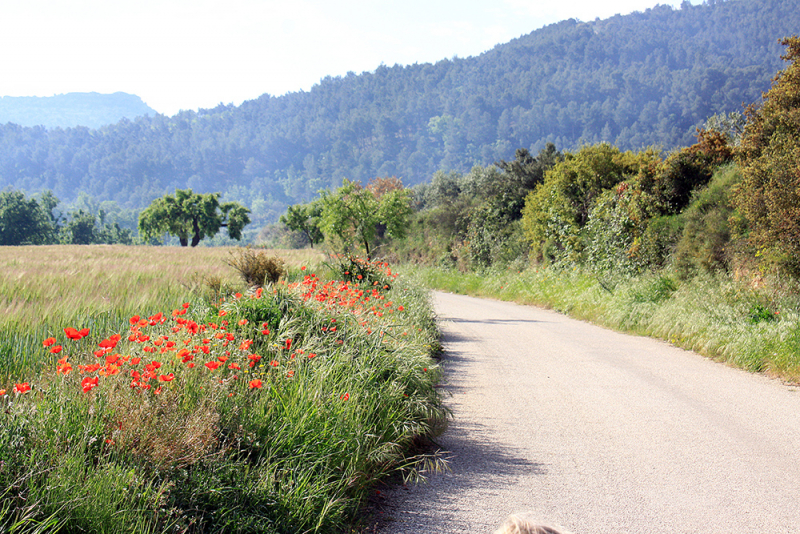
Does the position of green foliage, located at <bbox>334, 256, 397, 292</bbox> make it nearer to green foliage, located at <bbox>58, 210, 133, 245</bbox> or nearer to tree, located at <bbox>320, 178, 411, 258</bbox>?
tree, located at <bbox>320, 178, 411, 258</bbox>

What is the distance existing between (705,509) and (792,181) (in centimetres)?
771

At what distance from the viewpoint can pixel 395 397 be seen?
4.45 meters

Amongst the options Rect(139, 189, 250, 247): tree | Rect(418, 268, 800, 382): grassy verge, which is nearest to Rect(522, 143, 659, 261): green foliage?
Rect(418, 268, 800, 382): grassy verge

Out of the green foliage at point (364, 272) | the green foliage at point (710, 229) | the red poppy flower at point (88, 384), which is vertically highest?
the green foliage at point (710, 229)

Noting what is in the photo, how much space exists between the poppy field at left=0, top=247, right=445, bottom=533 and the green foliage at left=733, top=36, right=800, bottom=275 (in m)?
7.37

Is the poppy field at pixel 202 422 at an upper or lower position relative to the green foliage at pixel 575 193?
lower

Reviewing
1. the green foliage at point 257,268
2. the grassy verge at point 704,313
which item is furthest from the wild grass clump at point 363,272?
the grassy verge at point 704,313

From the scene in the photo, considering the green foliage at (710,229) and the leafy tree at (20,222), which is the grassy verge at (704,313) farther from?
the leafy tree at (20,222)

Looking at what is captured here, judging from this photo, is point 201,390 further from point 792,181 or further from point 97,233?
point 97,233

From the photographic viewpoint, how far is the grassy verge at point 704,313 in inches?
320

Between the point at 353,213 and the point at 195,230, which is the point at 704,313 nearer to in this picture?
the point at 353,213

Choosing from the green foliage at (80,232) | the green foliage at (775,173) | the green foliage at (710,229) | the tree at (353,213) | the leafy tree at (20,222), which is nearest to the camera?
the green foliage at (775,173)

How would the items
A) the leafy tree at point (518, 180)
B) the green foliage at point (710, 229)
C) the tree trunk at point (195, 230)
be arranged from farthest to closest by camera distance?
the tree trunk at point (195, 230)
the leafy tree at point (518, 180)
the green foliage at point (710, 229)

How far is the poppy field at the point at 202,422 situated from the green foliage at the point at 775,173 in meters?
7.37
